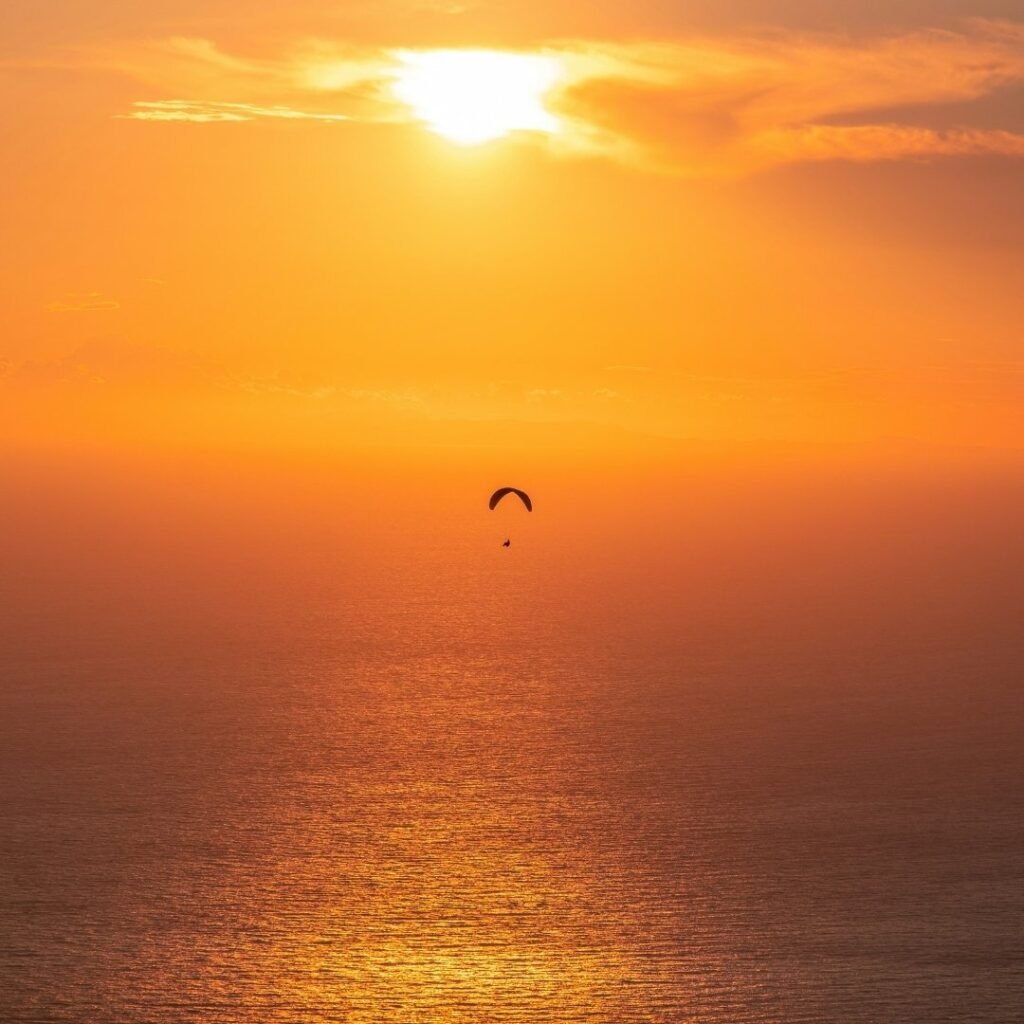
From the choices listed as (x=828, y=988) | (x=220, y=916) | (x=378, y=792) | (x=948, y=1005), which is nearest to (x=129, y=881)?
(x=220, y=916)

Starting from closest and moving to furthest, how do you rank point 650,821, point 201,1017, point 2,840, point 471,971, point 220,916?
point 201,1017 < point 471,971 < point 220,916 < point 2,840 < point 650,821

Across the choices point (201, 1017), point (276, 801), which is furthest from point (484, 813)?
point (201, 1017)

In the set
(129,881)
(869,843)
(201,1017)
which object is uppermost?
(869,843)

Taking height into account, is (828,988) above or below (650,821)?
below

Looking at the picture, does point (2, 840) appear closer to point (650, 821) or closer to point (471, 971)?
point (471, 971)

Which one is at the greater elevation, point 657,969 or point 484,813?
point 484,813

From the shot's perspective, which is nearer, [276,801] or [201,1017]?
[201,1017]

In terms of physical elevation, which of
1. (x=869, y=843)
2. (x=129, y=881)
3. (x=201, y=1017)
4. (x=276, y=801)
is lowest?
(x=201, y=1017)

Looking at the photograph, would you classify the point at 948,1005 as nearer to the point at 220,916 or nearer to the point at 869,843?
the point at 869,843

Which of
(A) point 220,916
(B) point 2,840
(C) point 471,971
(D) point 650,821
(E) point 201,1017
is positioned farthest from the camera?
(D) point 650,821
